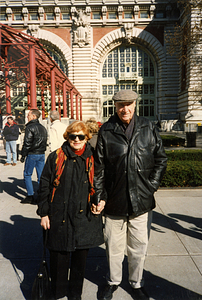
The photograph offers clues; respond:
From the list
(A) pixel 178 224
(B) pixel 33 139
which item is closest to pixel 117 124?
(A) pixel 178 224

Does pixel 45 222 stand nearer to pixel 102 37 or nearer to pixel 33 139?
pixel 33 139

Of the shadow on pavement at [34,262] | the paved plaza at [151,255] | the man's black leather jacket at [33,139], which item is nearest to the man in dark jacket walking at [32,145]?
the man's black leather jacket at [33,139]

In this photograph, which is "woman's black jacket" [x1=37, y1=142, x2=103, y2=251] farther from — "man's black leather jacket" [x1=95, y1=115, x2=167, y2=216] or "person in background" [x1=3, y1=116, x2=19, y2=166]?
"person in background" [x1=3, y1=116, x2=19, y2=166]

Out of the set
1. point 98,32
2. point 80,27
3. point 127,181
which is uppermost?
point 80,27

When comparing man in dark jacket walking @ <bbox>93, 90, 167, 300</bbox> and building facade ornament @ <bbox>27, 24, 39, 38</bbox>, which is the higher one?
building facade ornament @ <bbox>27, 24, 39, 38</bbox>

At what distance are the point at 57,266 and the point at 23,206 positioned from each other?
9.72 feet

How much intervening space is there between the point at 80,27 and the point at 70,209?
30.1 meters

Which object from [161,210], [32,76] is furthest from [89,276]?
[32,76]

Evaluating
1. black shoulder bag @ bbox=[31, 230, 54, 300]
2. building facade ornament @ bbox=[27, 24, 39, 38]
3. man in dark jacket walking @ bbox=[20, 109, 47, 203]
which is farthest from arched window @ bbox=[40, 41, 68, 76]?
black shoulder bag @ bbox=[31, 230, 54, 300]

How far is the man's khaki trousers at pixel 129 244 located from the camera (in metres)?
2.50

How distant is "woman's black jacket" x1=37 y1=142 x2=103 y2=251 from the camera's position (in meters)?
2.33

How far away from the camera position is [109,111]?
3225 centimetres

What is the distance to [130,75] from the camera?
30.9m

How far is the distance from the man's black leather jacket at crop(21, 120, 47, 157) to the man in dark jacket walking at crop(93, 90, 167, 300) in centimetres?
312
